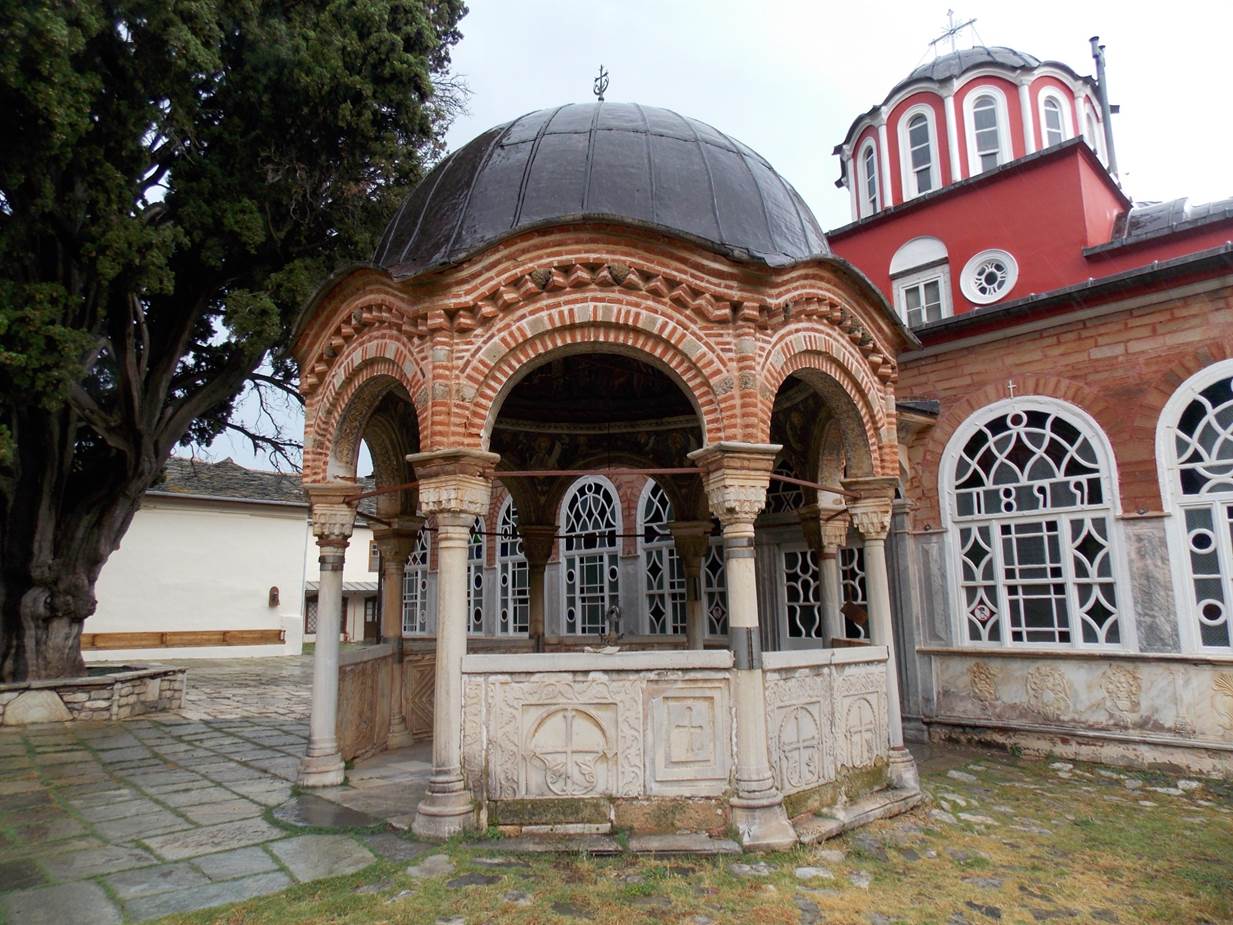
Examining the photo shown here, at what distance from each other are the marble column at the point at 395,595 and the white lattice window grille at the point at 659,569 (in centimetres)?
433

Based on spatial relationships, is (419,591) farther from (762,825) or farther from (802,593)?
(762,825)

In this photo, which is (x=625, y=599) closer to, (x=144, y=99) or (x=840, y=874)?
(x=840, y=874)

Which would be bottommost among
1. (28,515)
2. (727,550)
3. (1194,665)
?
(1194,665)

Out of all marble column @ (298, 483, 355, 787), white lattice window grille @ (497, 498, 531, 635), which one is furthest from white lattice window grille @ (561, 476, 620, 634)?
marble column @ (298, 483, 355, 787)

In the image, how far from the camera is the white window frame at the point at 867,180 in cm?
1415

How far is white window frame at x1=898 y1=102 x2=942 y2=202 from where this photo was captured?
13.4 meters

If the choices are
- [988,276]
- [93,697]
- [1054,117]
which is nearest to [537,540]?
[93,697]

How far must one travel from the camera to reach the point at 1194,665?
7.34 m

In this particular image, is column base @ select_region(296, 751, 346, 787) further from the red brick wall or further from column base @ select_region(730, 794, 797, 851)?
the red brick wall

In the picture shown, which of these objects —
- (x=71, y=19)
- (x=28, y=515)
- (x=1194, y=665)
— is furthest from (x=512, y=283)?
(x=28, y=515)

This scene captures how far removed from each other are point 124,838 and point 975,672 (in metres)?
8.00

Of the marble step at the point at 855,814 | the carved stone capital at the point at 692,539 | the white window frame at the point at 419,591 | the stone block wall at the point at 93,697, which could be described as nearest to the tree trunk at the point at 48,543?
the stone block wall at the point at 93,697

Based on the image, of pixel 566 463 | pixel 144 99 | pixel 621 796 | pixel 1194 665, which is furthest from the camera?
pixel 566 463

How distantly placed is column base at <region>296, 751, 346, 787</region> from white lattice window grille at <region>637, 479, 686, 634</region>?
6144 mm
